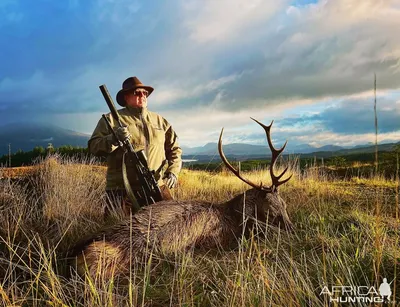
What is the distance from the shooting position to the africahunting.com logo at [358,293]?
236cm

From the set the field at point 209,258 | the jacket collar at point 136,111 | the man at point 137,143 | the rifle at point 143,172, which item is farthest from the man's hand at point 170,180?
the field at point 209,258

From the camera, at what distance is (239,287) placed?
258 cm

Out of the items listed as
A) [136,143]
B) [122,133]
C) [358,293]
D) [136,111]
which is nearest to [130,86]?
[136,111]

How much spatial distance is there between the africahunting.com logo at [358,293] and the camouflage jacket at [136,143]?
3204 millimetres

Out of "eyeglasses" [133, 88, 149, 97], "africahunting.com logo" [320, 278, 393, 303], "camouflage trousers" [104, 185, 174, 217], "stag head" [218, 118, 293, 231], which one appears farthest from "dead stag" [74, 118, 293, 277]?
"eyeglasses" [133, 88, 149, 97]

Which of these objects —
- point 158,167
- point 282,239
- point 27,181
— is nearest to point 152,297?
point 282,239

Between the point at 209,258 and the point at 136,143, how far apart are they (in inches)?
93.0

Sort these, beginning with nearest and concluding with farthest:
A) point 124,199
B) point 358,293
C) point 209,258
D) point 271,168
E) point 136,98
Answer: point 358,293 < point 209,258 < point 271,168 < point 124,199 < point 136,98

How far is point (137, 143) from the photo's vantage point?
539 cm

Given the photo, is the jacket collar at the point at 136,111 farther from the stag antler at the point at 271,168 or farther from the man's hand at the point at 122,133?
the stag antler at the point at 271,168

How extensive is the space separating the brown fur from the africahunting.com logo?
736 mm

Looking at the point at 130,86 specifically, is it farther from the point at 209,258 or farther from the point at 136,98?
the point at 209,258

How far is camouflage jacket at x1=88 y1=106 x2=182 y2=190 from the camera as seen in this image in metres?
5.21

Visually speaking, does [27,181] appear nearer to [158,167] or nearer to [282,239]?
[158,167]
